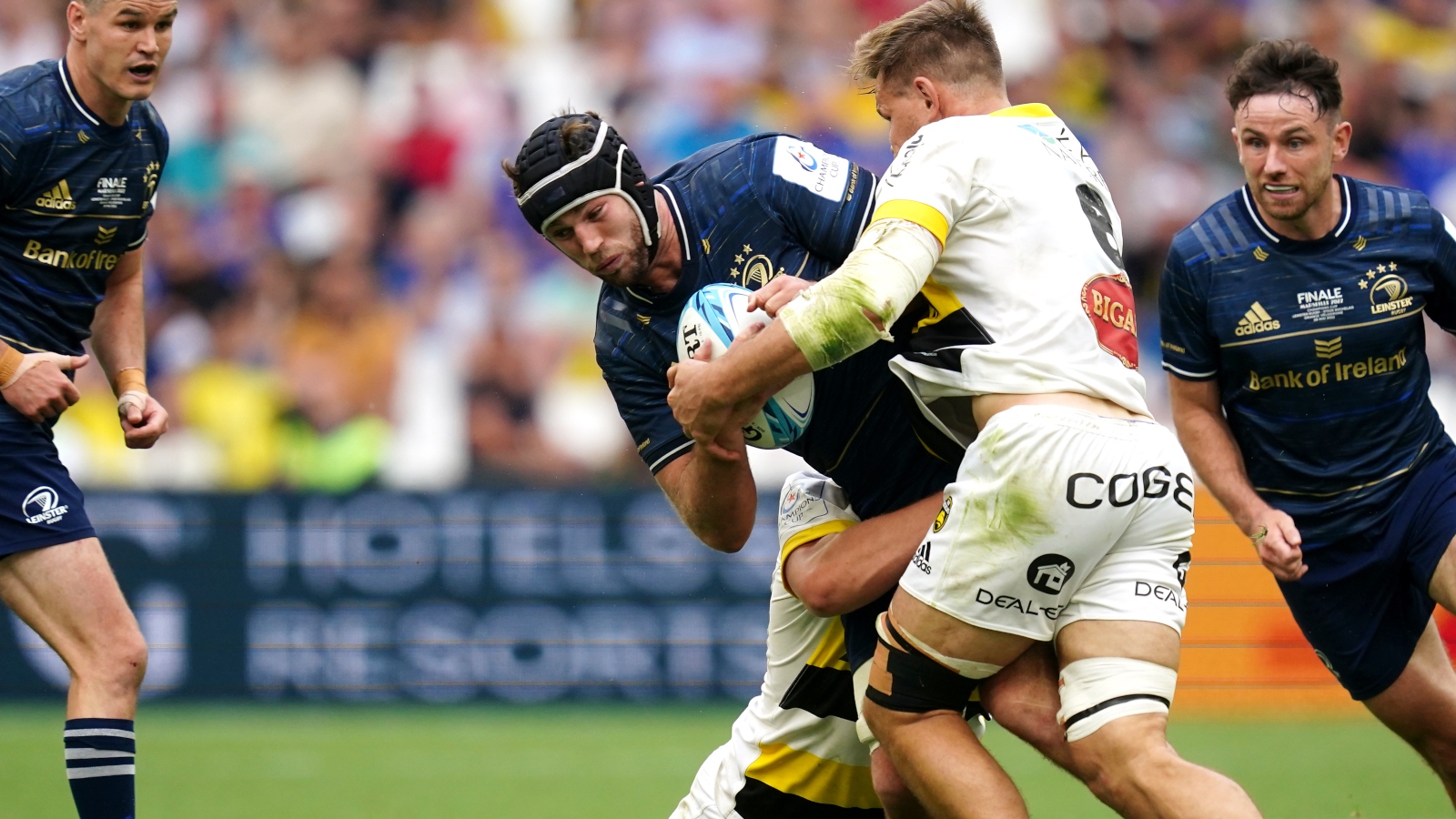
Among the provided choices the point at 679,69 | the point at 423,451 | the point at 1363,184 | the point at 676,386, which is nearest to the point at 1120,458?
the point at 676,386

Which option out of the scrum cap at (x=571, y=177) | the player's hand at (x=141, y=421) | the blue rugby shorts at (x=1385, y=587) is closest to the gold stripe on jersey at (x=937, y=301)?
the scrum cap at (x=571, y=177)

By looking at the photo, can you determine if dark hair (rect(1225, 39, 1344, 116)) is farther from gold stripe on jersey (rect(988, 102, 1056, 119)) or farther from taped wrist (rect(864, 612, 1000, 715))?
taped wrist (rect(864, 612, 1000, 715))

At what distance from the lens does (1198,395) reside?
5.75 meters

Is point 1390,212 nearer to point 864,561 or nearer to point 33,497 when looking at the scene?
point 864,561

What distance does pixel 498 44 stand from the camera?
509 inches

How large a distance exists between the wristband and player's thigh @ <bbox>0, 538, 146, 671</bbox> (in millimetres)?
637

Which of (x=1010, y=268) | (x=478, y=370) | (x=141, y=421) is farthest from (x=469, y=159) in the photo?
(x=1010, y=268)

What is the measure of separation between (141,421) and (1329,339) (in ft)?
13.1

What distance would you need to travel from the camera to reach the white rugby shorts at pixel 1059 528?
4023 mm

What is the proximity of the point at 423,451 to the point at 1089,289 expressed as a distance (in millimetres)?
7842

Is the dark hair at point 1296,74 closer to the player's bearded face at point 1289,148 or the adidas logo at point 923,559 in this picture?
the player's bearded face at point 1289,148

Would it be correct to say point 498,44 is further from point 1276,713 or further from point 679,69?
point 1276,713

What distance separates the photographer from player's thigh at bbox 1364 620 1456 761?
5492 mm

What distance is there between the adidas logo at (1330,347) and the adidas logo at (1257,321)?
5.9 inches
